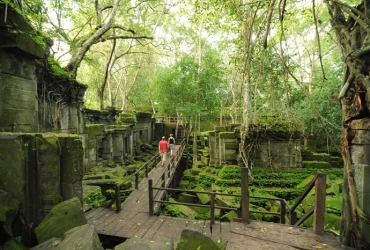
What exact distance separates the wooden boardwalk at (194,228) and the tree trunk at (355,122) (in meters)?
0.73

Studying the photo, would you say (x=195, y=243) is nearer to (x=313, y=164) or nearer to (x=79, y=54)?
(x=79, y=54)

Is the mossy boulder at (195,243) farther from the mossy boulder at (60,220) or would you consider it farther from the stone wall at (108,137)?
the stone wall at (108,137)

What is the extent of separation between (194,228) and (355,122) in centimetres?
443

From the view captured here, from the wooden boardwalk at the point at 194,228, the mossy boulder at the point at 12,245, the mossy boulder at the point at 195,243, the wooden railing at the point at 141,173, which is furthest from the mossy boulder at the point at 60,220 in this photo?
the wooden railing at the point at 141,173

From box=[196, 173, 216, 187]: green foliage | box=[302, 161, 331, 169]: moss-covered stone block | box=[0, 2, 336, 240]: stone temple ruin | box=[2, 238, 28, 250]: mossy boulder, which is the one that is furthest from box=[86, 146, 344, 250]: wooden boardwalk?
box=[302, 161, 331, 169]: moss-covered stone block

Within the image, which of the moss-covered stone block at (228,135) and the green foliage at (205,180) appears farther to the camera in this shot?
the moss-covered stone block at (228,135)

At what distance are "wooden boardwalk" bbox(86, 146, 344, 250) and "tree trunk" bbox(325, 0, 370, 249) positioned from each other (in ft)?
2.40

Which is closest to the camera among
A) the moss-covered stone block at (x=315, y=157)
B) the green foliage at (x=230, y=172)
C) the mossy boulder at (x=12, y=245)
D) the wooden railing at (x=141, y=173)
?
the mossy boulder at (x=12, y=245)

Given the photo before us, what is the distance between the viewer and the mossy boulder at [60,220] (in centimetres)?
A: 364

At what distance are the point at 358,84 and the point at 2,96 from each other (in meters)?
7.86

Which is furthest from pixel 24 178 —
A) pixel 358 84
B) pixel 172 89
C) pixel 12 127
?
pixel 172 89

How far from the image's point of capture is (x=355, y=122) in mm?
3803

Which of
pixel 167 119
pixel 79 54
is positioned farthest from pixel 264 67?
pixel 167 119

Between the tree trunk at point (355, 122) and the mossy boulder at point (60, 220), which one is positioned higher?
the tree trunk at point (355, 122)
